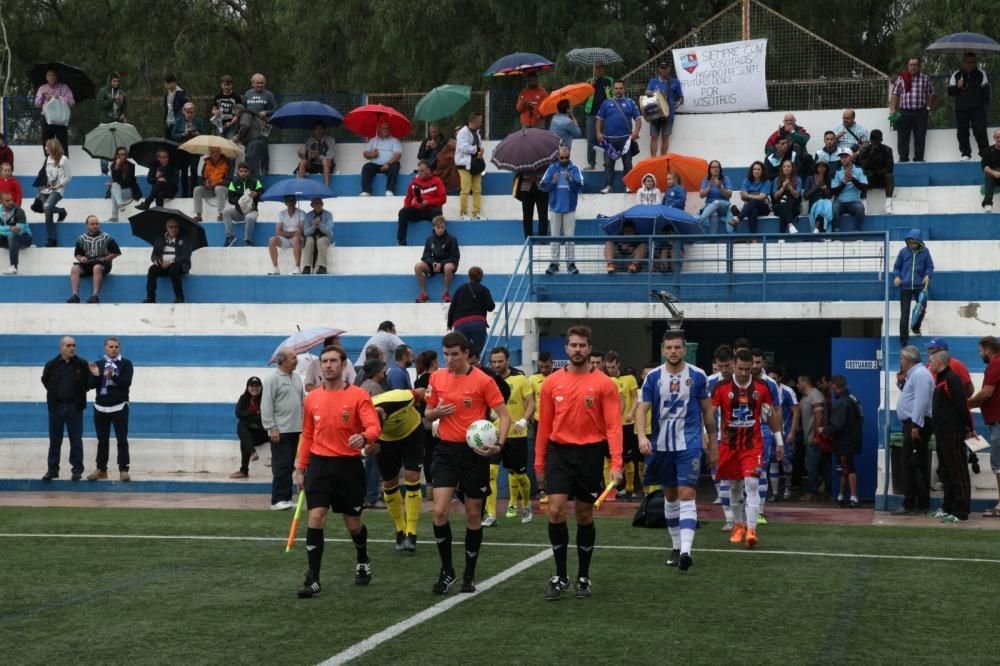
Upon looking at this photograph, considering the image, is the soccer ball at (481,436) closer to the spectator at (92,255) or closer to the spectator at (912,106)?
the spectator at (92,255)

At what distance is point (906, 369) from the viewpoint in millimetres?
19000

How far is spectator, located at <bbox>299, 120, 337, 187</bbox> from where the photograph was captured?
97.8 feet

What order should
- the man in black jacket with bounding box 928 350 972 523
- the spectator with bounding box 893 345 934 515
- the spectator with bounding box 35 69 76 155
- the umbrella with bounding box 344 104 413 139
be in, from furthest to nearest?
the spectator with bounding box 35 69 76 155
the umbrella with bounding box 344 104 413 139
the spectator with bounding box 893 345 934 515
the man in black jacket with bounding box 928 350 972 523

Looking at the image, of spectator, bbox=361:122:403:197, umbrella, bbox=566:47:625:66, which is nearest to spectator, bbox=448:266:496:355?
spectator, bbox=361:122:403:197

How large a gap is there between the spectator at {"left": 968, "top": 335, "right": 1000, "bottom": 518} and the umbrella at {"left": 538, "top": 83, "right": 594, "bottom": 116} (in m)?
12.2

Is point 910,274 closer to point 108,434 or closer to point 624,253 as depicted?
point 624,253

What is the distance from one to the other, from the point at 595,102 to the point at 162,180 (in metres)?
8.40

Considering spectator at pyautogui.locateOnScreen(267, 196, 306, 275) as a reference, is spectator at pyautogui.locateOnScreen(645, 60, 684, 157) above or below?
above

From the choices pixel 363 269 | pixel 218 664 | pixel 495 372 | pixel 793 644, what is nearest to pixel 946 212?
pixel 363 269

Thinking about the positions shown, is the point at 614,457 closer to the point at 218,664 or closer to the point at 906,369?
the point at 218,664

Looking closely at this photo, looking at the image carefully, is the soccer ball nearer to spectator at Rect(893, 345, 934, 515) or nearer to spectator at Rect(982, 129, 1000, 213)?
spectator at Rect(893, 345, 934, 515)

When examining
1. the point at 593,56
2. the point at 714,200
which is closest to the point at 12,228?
the point at 593,56

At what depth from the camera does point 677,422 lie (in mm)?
13344

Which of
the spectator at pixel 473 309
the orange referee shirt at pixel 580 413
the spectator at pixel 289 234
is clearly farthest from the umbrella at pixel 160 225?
the orange referee shirt at pixel 580 413
